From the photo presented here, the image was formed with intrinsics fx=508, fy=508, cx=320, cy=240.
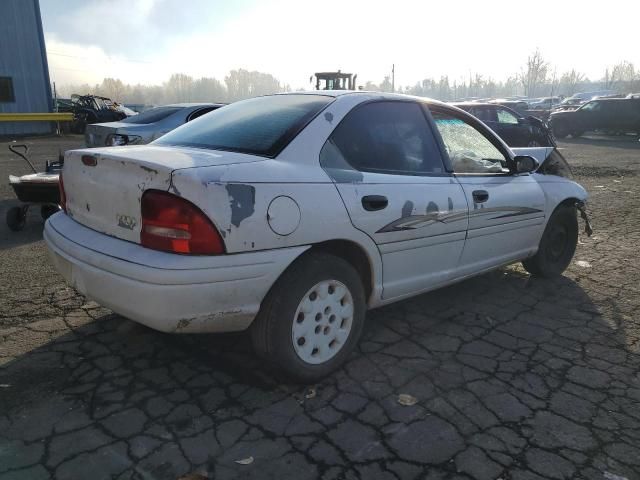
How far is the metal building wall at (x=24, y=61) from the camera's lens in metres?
21.0

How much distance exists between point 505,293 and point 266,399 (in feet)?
8.51

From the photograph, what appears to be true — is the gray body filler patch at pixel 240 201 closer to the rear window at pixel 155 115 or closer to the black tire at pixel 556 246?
the black tire at pixel 556 246

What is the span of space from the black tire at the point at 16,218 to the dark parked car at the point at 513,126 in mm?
10896

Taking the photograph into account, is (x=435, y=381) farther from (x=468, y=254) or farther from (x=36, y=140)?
(x=36, y=140)

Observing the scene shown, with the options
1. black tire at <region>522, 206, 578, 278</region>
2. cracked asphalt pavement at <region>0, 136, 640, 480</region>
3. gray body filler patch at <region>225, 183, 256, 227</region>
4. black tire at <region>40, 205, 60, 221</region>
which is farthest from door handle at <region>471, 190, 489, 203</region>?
black tire at <region>40, 205, 60, 221</region>

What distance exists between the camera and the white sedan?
236 cm

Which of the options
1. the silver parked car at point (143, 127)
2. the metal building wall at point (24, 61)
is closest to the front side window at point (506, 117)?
the silver parked car at point (143, 127)

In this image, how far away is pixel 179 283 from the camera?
229 cm

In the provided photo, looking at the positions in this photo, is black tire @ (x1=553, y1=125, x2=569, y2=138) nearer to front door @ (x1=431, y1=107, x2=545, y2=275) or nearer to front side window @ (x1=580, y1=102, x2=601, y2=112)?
front side window @ (x1=580, y1=102, x2=601, y2=112)

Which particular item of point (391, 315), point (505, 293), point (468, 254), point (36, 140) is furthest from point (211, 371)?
point (36, 140)

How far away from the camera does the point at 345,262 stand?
2861mm

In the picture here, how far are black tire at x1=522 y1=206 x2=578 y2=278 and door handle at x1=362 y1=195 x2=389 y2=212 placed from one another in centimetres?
227

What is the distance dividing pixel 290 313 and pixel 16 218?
500 centimetres

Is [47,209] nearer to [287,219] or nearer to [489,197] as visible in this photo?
[287,219]
